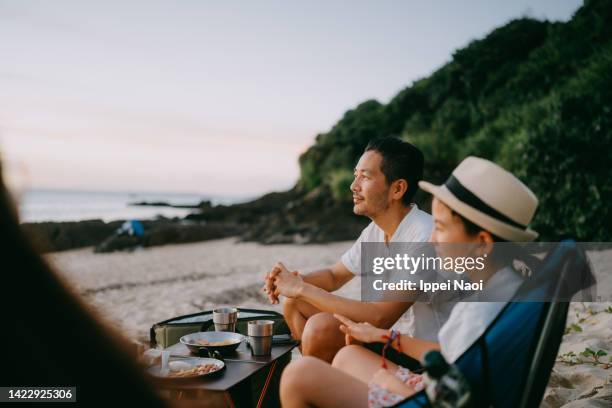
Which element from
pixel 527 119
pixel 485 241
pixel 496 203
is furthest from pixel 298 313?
pixel 527 119

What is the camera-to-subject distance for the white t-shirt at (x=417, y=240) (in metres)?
2.69

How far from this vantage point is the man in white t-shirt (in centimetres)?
285

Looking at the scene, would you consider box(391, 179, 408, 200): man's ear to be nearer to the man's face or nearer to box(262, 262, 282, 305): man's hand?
the man's face

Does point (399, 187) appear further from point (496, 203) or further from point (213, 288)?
point (213, 288)

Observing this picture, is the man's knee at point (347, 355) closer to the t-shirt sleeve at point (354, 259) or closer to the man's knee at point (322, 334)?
the man's knee at point (322, 334)

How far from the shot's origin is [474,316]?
6.00 feet

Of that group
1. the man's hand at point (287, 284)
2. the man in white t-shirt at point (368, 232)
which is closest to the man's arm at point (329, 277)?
the man in white t-shirt at point (368, 232)

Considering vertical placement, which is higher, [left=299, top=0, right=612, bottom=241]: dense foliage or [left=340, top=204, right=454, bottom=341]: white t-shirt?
[left=299, top=0, right=612, bottom=241]: dense foliage

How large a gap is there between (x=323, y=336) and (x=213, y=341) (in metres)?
0.64

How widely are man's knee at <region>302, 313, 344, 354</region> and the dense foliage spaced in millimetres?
1389

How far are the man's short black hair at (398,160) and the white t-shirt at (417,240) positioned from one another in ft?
0.56

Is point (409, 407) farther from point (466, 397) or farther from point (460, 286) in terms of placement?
point (460, 286)

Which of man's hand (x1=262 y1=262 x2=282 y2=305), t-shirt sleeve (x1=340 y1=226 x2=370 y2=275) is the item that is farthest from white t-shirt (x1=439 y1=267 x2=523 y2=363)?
t-shirt sleeve (x1=340 y1=226 x2=370 y2=275)

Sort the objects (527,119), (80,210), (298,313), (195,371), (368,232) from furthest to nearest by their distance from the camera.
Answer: (80,210) → (527,119) → (368,232) → (298,313) → (195,371)
